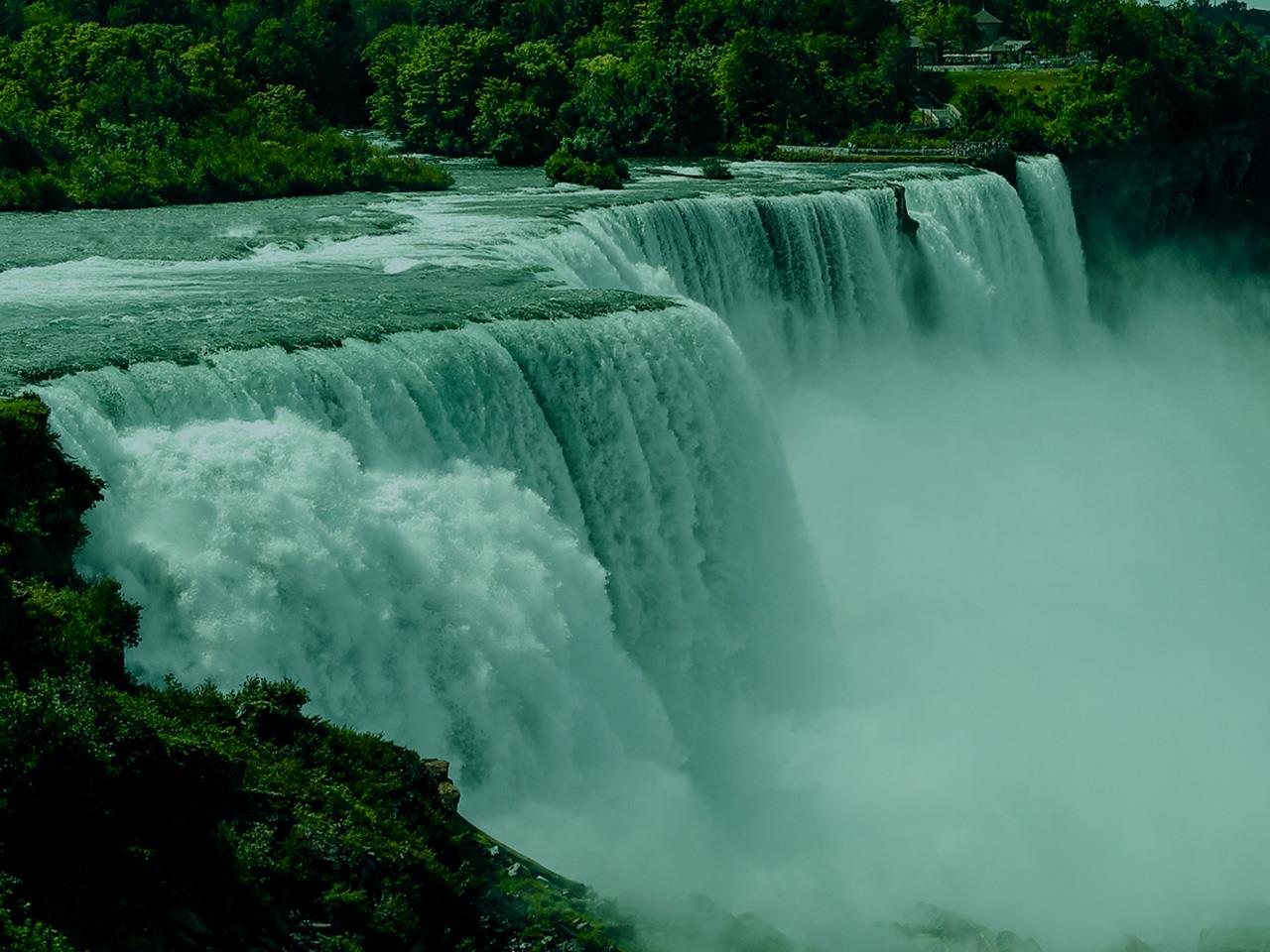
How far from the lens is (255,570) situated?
46.5 ft

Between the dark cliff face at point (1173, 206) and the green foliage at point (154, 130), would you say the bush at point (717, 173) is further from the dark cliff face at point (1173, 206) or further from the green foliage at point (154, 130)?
the dark cliff face at point (1173, 206)

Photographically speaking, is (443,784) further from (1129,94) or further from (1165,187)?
(1129,94)

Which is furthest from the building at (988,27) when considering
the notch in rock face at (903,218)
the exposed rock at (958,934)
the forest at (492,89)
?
the exposed rock at (958,934)

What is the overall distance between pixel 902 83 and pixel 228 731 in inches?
1944

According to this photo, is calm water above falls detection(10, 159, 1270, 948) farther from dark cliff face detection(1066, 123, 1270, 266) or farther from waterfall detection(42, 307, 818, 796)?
dark cliff face detection(1066, 123, 1270, 266)

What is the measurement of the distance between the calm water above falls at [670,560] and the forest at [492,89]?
6985 millimetres

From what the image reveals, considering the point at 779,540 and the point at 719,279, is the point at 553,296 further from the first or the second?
the point at 719,279

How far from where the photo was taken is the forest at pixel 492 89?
119 ft

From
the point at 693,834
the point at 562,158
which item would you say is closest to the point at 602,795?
the point at 693,834

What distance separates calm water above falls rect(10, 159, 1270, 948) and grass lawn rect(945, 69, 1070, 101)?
3283 cm

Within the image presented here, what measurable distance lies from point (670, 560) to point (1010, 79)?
1896 inches

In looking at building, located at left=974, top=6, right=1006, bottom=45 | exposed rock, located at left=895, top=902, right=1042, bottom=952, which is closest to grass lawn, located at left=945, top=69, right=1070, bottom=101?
building, located at left=974, top=6, right=1006, bottom=45

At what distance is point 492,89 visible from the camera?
154 feet

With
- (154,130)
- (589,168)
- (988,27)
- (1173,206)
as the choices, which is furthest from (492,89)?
(988,27)
